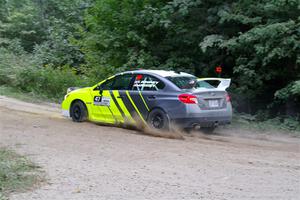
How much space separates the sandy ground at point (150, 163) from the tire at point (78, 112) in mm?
642

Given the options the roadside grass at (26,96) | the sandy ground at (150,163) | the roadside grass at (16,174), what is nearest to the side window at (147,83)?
the sandy ground at (150,163)

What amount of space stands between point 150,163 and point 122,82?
5.16 meters

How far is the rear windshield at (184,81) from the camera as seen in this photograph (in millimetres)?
13016

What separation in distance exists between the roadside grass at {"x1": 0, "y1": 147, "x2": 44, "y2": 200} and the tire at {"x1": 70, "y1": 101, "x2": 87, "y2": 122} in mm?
5657

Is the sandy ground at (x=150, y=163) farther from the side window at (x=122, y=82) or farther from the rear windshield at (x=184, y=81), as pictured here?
the rear windshield at (x=184, y=81)

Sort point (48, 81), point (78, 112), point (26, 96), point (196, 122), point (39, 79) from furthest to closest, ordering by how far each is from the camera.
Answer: point (39, 79) → point (48, 81) → point (26, 96) → point (78, 112) → point (196, 122)

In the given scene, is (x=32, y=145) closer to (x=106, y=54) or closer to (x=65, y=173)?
(x=65, y=173)

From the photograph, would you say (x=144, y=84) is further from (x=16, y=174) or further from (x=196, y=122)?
(x=16, y=174)

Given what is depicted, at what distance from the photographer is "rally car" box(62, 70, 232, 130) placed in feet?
41.8

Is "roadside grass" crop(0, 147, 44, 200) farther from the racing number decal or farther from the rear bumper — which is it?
the racing number decal

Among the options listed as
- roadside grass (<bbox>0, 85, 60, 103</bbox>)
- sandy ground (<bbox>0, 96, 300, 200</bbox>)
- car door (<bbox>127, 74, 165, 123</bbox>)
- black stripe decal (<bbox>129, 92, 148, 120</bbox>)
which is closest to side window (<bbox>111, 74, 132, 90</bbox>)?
car door (<bbox>127, 74, 165, 123</bbox>)

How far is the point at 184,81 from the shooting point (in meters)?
13.3

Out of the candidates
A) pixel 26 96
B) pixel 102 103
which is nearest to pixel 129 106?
pixel 102 103

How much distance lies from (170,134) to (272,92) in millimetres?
5972
